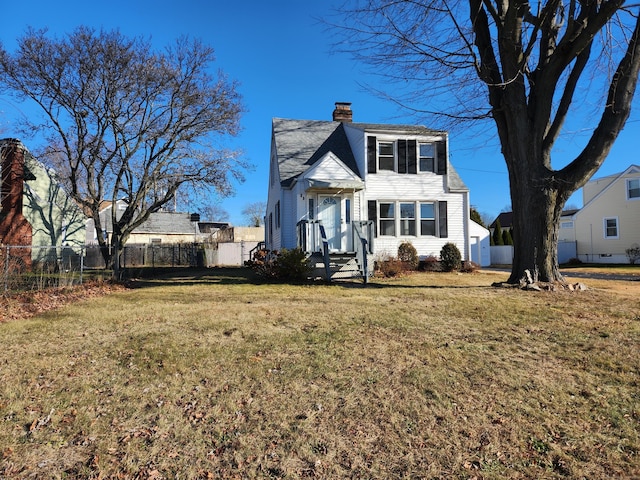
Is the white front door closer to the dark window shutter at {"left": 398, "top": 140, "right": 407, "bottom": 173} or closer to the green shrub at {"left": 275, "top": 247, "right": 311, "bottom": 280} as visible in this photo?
the dark window shutter at {"left": 398, "top": 140, "right": 407, "bottom": 173}

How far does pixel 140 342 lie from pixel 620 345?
6044 millimetres

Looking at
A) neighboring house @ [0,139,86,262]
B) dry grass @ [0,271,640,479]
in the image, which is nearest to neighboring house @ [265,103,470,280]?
neighboring house @ [0,139,86,262]

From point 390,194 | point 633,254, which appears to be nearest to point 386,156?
point 390,194

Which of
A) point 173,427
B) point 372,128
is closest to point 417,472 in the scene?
point 173,427

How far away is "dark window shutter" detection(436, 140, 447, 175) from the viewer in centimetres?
1772

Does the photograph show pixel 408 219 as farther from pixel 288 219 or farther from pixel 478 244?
pixel 478 244

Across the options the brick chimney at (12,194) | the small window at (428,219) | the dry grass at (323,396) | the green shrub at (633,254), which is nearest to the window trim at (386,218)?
the small window at (428,219)

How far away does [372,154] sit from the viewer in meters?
→ 17.2

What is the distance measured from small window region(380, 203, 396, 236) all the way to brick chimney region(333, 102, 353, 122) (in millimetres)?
6578

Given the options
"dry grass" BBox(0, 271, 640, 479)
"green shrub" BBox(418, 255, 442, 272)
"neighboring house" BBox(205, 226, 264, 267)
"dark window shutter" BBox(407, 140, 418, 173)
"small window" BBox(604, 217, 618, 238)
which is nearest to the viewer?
"dry grass" BBox(0, 271, 640, 479)

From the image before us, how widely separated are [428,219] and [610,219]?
18.4 metres

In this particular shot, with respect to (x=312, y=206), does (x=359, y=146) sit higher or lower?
higher

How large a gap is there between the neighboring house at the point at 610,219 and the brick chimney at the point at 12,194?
32225 millimetres

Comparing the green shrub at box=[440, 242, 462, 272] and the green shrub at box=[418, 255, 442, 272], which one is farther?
the green shrub at box=[418, 255, 442, 272]
